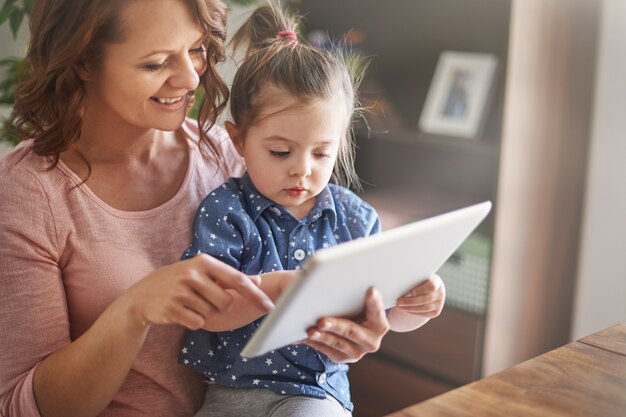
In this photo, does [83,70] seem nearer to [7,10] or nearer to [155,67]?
[155,67]

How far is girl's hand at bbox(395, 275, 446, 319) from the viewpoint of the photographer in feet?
4.16

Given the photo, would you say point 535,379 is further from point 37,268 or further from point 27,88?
point 27,88

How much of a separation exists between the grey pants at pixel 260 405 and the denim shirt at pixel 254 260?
0.01 meters

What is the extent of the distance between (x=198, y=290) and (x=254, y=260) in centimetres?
34

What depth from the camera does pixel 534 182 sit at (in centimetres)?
263

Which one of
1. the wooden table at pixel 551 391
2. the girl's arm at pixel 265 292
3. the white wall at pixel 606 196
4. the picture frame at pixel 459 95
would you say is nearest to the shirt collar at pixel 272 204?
the girl's arm at pixel 265 292

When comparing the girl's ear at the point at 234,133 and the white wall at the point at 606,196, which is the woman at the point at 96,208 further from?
the white wall at the point at 606,196

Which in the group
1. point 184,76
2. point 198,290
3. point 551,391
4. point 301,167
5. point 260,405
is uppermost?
point 184,76


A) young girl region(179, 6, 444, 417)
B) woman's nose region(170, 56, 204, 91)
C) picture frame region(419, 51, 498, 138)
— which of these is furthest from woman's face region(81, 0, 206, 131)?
picture frame region(419, 51, 498, 138)

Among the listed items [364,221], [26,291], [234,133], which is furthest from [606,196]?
[26,291]

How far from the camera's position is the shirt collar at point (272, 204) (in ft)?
4.85

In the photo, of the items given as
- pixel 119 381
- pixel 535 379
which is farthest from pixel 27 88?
pixel 535 379

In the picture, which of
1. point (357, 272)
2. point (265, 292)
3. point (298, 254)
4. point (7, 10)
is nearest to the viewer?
point (357, 272)

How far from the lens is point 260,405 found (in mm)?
1412
